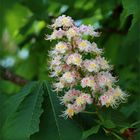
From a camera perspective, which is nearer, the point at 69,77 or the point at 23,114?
the point at 69,77

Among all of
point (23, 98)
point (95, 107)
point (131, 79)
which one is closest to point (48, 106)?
point (23, 98)

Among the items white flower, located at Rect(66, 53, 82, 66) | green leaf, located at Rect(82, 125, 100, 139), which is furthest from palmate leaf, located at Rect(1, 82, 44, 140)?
white flower, located at Rect(66, 53, 82, 66)

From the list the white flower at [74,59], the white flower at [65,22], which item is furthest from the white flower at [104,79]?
the white flower at [65,22]

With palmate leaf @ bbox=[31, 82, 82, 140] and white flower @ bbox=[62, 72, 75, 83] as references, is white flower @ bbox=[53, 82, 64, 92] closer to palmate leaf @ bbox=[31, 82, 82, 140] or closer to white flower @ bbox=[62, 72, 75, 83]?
white flower @ bbox=[62, 72, 75, 83]

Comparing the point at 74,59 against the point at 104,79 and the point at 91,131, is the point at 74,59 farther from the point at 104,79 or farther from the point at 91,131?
the point at 91,131

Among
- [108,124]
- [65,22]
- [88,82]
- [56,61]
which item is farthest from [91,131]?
[65,22]

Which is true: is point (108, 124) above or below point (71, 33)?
below

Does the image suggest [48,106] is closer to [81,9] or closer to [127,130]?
[127,130]
